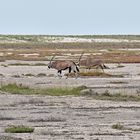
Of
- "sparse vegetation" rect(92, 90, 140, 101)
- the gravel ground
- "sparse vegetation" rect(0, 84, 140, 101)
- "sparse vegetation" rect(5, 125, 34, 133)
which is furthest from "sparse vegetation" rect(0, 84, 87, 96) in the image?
"sparse vegetation" rect(5, 125, 34, 133)

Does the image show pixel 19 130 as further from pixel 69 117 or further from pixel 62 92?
pixel 62 92


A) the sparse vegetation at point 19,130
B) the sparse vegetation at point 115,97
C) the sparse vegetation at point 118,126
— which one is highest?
the sparse vegetation at point 19,130

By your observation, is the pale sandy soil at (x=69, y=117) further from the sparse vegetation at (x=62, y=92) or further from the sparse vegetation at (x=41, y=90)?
the sparse vegetation at (x=41, y=90)

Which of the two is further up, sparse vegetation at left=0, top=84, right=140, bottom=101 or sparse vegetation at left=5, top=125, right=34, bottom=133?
sparse vegetation at left=5, top=125, right=34, bottom=133

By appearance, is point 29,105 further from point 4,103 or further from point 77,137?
point 77,137

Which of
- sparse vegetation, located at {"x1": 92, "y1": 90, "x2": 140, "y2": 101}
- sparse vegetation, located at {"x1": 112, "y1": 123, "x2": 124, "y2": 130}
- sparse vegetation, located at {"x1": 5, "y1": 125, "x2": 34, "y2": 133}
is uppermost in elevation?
sparse vegetation, located at {"x1": 5, "y1": 125, "x2": 34, "y2": 133}

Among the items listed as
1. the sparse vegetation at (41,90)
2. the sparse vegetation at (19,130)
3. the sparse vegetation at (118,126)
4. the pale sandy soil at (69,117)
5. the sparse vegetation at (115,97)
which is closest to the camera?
the pale sandy soil at (69,117)

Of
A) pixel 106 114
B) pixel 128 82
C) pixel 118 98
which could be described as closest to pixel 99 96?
pixel 118 98

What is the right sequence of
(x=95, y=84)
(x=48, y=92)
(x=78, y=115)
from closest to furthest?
(x=78, y=115), (x=48, y=92), (x=95, y=84)

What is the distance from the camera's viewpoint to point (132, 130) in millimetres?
19891

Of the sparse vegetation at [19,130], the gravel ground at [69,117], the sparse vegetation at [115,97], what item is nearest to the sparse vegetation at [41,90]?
the sparse vegetation at [115,97]

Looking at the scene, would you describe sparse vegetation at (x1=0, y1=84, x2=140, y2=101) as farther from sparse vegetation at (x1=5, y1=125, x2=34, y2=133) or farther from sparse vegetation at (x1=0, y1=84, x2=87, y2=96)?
sparse vegetation at (x1=5, y1=125, x2=34, y2=133)

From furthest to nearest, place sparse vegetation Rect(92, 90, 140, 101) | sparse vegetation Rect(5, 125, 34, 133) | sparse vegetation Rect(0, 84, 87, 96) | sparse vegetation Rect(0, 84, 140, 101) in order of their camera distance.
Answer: sparse vegetation Rect(0, 84, 87, 96)
sparse vegetation Rect(0, 84, 140, 101)
sparse vegetation Rect(92, 90, 140, 101)
sparse vegetation Rect(5, 125, 34, 133)

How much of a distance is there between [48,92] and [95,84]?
22.4 ft
